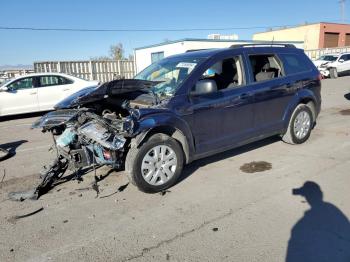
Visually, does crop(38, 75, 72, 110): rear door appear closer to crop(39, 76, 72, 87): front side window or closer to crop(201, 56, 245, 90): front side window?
crop(39, 76, 72, 87): front side window

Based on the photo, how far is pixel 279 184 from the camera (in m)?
4.64

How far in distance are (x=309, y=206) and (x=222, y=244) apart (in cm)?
133

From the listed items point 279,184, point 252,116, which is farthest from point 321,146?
point 279,184

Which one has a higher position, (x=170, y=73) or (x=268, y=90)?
(x=170, y=73)

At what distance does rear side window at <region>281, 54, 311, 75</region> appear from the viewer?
245 inches

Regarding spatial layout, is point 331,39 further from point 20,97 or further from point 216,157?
point 216,157

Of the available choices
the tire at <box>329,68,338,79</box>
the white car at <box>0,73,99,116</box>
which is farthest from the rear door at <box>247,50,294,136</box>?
A: the tire at <box>329,68,338,79</box>

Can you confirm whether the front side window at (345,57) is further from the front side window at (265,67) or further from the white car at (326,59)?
the front side window at (265,67)

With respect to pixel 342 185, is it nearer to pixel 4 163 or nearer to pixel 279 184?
pixel 279 184

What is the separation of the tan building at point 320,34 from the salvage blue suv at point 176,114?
4369cm

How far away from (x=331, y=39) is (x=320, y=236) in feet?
165

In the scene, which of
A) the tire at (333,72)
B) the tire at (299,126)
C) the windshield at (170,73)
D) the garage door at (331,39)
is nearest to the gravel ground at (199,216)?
the tire at (299,126)

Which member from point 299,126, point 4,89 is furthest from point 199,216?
point 4,89

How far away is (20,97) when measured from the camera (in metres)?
11.3
